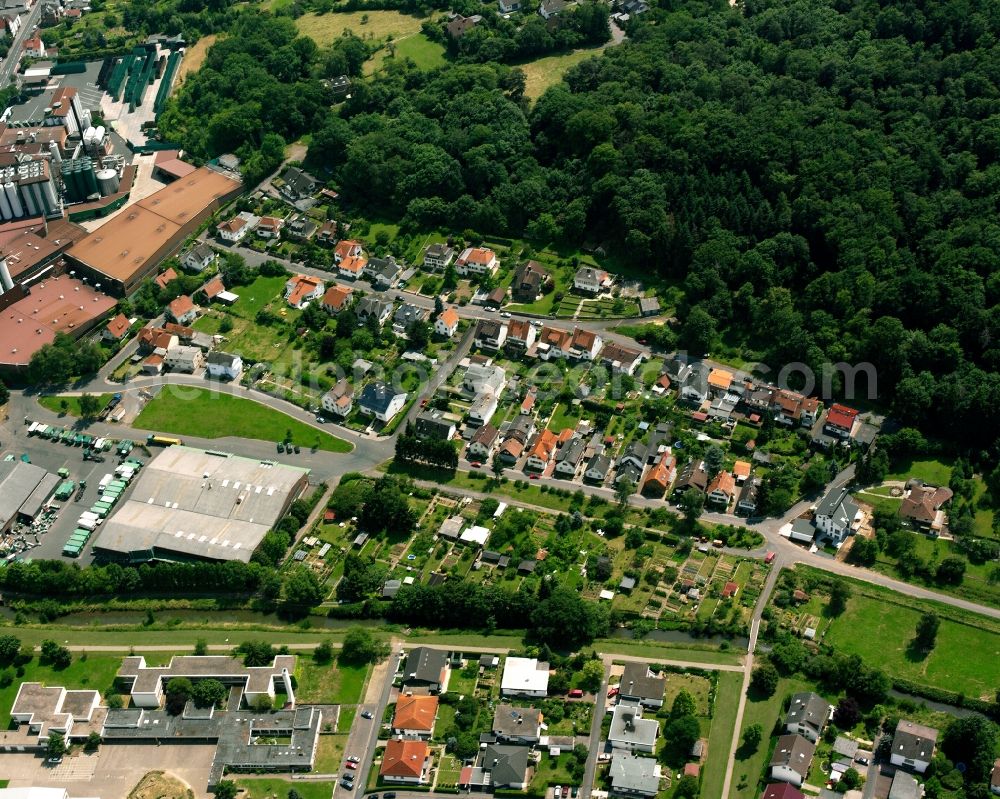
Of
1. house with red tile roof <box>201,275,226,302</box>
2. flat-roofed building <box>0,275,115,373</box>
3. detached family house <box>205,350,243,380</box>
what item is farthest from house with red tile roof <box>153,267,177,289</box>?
detached family house <box>205,350,243,380</box>

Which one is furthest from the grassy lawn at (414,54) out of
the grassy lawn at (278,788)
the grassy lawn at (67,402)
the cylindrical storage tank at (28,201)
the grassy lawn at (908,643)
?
the grassy lawn at (278,788)

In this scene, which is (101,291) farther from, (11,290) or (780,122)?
(780,122)

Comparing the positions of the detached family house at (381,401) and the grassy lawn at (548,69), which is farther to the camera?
the grassy lawn at (548,69)

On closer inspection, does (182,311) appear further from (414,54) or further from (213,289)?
(414,54)

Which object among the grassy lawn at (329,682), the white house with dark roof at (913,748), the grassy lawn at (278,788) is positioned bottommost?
the grassy lawn at (278,788)

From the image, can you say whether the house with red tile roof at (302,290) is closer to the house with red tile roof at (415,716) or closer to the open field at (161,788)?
the house with red tile roof at (415,716)

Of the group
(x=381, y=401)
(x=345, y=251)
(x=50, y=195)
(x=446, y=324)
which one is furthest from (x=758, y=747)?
(x=50, y=195)

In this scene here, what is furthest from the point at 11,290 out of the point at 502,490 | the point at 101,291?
the point at 502,490
